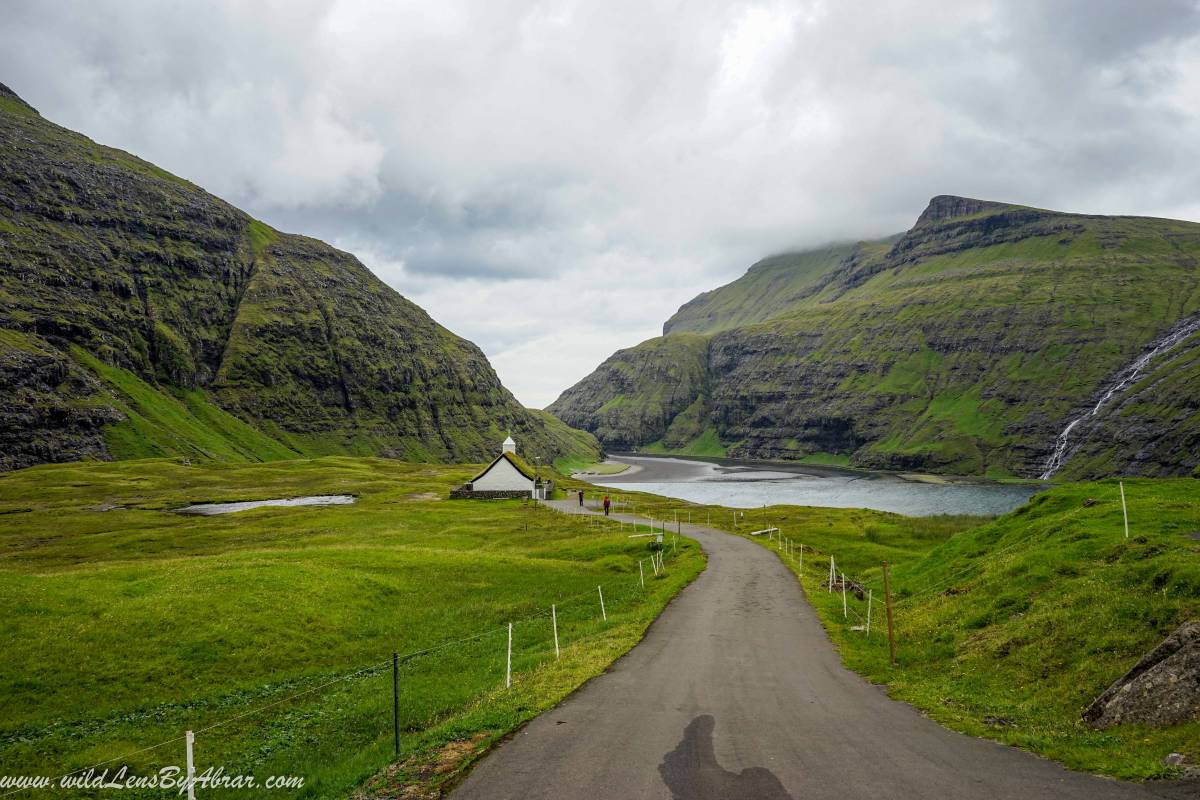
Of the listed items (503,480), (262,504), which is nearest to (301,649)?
(503,480)

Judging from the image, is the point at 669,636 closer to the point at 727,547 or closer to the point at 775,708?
the point at 775,708

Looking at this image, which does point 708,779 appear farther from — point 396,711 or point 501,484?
point 501,484

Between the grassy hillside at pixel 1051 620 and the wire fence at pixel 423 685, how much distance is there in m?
12.4

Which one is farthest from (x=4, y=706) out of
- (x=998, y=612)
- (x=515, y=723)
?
(x=998, y=612)

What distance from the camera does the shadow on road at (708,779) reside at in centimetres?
1273

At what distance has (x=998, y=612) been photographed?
25062 mm

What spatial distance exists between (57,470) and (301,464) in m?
46.5

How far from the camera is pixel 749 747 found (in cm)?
1549

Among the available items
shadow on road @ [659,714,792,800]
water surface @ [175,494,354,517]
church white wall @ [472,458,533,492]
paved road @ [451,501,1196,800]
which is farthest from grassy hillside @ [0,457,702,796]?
church white wall @ [472,458,533,492]

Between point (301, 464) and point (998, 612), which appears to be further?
point (301, 464)

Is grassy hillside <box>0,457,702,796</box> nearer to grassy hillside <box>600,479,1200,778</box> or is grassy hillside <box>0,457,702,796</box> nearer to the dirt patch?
the dirt patch

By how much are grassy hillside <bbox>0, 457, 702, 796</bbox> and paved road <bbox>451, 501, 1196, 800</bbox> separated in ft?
5.26

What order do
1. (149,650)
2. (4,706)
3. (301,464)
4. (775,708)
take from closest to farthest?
(775,708) < (4,706) < (149,650) < (301,464)

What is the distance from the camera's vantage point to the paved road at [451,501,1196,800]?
12.9 metres
